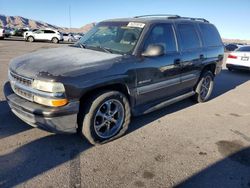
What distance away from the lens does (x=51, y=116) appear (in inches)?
128

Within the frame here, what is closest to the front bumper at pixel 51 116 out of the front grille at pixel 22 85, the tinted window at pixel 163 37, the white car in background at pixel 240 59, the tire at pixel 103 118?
the front grille at pixel 22 85

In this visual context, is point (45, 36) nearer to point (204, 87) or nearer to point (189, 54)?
point (204, 87)

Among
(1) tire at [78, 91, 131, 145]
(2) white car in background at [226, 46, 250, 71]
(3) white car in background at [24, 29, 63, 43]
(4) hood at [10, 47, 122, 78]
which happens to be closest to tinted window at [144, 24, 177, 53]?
(4) hood at [10, 47, 122, 78]

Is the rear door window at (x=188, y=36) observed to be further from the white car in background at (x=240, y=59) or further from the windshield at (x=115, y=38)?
the white car in background at (x=240, y=59)

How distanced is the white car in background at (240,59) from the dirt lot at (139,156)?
673 centimetres

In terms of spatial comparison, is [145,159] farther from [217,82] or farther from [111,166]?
[217,82]

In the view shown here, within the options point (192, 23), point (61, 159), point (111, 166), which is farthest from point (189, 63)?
point (61, 159)

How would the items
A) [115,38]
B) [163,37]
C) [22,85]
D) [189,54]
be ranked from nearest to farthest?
1. [22,85]
2. [115,38]
3. [163,37]
4. [189,54]

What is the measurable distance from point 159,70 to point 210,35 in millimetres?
2637

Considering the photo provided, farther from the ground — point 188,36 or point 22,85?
point 188,36

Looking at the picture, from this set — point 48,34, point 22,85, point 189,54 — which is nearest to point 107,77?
point 22,85

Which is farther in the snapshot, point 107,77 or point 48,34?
point 48,34

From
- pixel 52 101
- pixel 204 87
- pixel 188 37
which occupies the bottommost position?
pixel 204 87

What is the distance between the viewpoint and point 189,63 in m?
5.29
